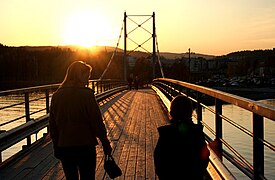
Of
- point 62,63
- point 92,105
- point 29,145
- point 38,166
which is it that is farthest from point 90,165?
point 62,63

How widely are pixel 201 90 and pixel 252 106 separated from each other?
106 inches

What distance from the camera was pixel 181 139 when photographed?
3152 millimetres

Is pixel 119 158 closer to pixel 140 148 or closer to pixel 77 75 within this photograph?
pixel 140 148

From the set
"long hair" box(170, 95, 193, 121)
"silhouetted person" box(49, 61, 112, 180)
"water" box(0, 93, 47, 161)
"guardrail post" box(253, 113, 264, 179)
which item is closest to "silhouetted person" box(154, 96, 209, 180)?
"long hair" box(170, 95, 193, 121)

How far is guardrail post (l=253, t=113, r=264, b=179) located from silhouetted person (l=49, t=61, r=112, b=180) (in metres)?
1.27

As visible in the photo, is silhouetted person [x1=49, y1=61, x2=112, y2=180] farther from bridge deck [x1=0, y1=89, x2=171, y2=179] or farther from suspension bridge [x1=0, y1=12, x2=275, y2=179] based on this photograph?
bridge deck [x1=0, y1=89, x2=171, y2=179]

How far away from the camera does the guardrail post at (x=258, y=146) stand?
10.6 ft

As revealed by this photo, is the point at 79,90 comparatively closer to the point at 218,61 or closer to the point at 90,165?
the point at 90,165

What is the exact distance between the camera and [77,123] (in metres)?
3.89

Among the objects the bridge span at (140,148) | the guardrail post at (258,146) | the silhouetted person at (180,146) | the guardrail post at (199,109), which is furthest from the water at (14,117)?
the guardrail post at (258,146)

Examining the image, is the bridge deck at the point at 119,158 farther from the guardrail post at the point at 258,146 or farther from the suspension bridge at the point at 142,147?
the guardrail post at the point at 258,146

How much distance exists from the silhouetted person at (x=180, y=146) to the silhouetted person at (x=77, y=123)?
35.1 inches

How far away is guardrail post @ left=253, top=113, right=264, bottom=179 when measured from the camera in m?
3.24

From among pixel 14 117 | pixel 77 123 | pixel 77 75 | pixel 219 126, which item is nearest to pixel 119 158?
pixel 219 126
